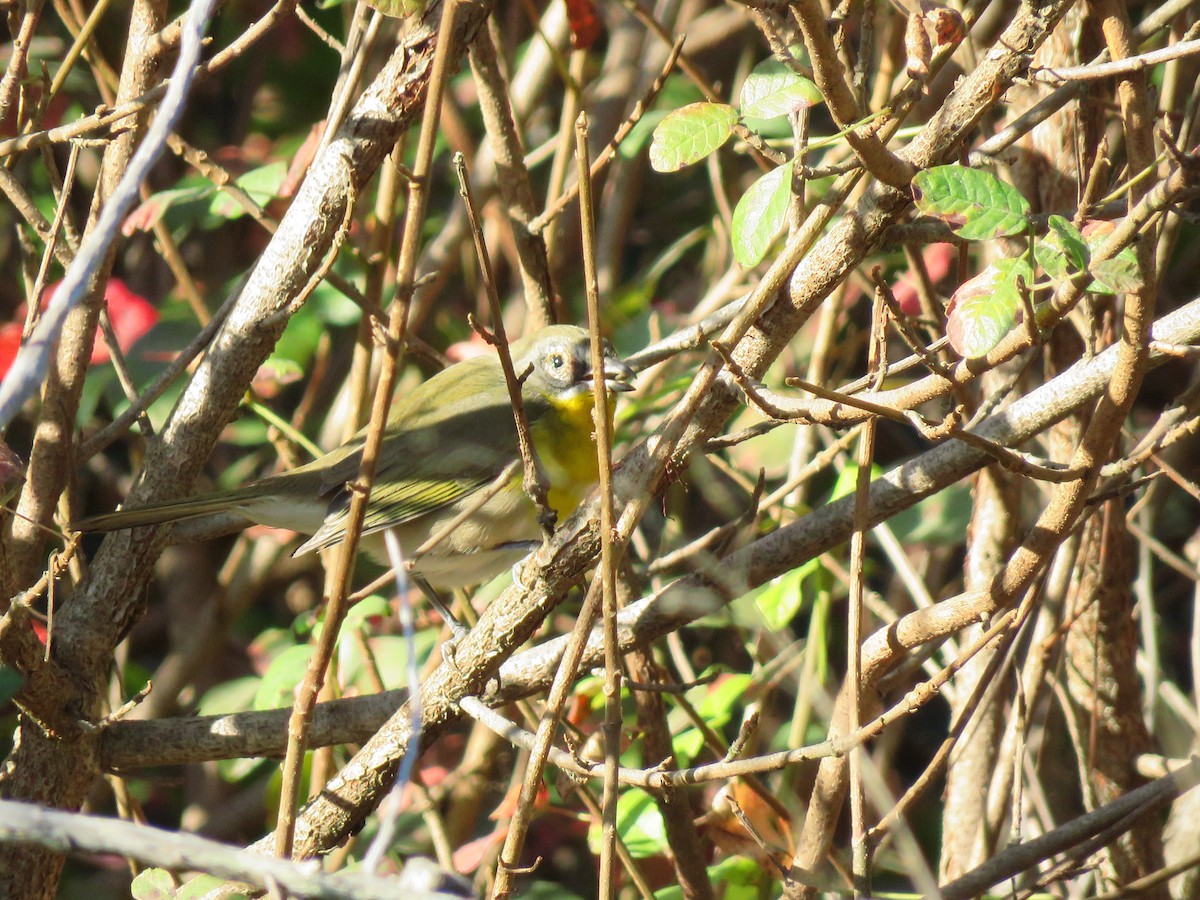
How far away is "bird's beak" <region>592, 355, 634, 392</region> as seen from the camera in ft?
10.6

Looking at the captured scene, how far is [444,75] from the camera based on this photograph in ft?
4.82

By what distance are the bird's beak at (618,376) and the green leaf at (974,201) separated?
1670mm

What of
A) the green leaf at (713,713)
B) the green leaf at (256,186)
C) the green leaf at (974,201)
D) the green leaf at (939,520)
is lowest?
the green leaf at (713,713)

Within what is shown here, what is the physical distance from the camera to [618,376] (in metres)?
3.28

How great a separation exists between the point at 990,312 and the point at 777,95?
525 mm

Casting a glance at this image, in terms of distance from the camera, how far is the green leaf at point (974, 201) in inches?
60.1

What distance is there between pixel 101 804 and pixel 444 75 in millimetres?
3895

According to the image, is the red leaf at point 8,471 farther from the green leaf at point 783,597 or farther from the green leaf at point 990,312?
the green leaf at point 990,312

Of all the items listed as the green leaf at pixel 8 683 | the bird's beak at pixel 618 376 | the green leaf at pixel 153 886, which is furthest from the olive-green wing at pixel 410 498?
the green leaf at pixel 153 886

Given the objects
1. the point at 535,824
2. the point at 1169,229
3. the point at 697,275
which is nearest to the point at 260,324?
the point at 1169,229

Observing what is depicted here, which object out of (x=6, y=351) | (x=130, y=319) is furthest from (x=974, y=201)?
(x=130, y=319)

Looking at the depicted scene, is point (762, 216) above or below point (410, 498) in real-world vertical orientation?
below

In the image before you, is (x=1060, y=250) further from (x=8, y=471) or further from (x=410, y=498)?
(x=410, y=498)

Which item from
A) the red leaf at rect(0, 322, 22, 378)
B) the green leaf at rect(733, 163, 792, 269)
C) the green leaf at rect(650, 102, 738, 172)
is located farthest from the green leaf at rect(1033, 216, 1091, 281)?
the red leaf at rect(0, 322, 22, 378)
